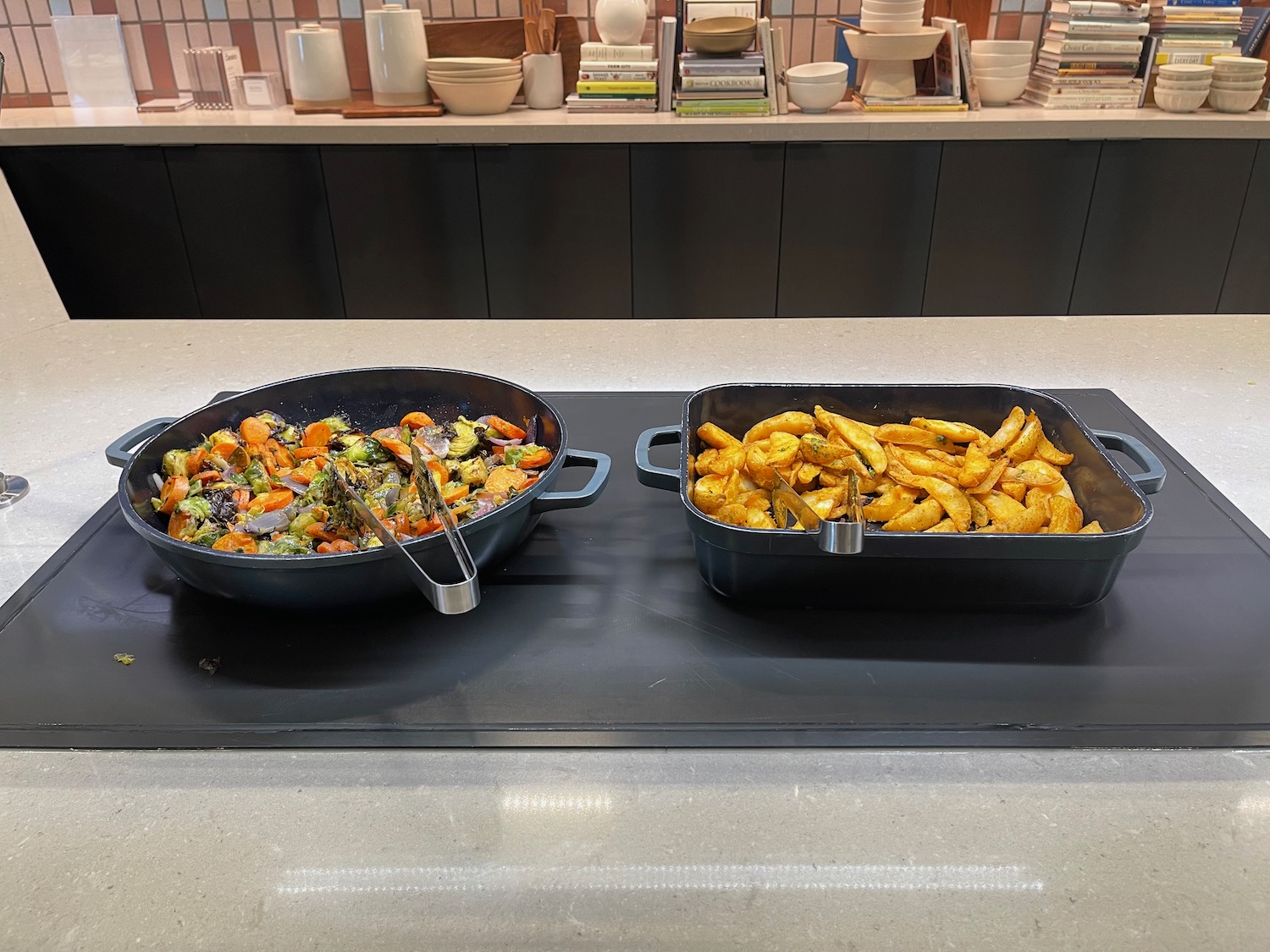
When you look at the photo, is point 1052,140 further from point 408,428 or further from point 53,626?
point 53,626

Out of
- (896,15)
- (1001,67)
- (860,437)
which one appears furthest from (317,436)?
(1001,67)

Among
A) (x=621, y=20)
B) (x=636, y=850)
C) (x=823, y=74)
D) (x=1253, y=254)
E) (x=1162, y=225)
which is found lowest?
(x=1253, y=254)

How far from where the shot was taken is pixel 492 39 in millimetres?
3412

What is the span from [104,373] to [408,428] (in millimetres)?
662

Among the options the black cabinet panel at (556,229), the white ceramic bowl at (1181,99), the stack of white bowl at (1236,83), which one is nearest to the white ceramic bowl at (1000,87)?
the white ceramic bowl at (1181,99)

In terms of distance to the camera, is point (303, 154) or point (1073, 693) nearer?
point (1073, 693)

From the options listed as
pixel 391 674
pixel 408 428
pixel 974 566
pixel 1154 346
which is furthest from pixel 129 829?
pixel 1154 346

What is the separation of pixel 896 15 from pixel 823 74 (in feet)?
0.95

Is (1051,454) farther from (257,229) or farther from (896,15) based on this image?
(257,229)

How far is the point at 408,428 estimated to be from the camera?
99cm

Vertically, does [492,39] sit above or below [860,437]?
above

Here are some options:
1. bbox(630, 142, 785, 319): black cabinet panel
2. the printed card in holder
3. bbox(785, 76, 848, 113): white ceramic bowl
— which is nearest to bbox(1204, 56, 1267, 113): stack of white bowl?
bbox(785, 76, 848, 113): white ceramic bowl

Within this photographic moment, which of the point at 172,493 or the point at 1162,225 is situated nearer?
the point at 172,493

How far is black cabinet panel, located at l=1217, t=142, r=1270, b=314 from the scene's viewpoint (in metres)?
3.13
